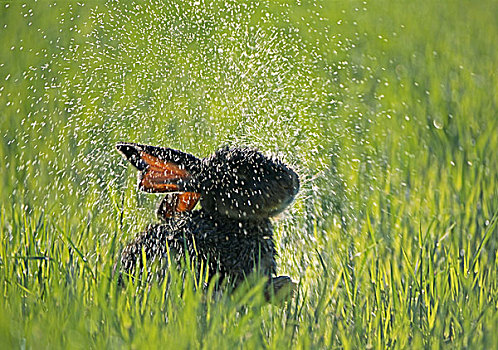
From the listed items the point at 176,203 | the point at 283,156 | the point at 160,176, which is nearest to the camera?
the point at 160,176

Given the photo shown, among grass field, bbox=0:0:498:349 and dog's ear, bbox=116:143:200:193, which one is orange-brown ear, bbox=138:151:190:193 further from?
grass field, bbox=0:0:498:349

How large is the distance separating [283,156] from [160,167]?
86 cm

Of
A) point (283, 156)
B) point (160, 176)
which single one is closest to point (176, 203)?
point (160, 176)

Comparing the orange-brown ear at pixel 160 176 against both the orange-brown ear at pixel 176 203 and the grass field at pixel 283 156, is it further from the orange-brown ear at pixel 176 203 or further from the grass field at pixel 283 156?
the grass field at pixel 283 156

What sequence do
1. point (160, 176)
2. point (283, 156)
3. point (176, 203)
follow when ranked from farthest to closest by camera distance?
point (283, 156)
point (176, 203)
point (160, 176)

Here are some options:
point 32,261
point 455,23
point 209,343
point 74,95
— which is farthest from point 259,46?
point 455,23

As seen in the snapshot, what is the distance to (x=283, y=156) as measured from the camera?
3660mm

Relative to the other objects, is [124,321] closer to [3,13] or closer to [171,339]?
[171,339]

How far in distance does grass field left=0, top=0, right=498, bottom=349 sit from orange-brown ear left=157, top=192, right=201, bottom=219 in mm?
192

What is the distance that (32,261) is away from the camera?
2.89 m

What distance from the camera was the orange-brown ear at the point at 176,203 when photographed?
2.96 meters

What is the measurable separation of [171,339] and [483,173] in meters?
2.31

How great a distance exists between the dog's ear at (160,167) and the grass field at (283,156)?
22 cm

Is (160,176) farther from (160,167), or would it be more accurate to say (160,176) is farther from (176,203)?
(176,203)
